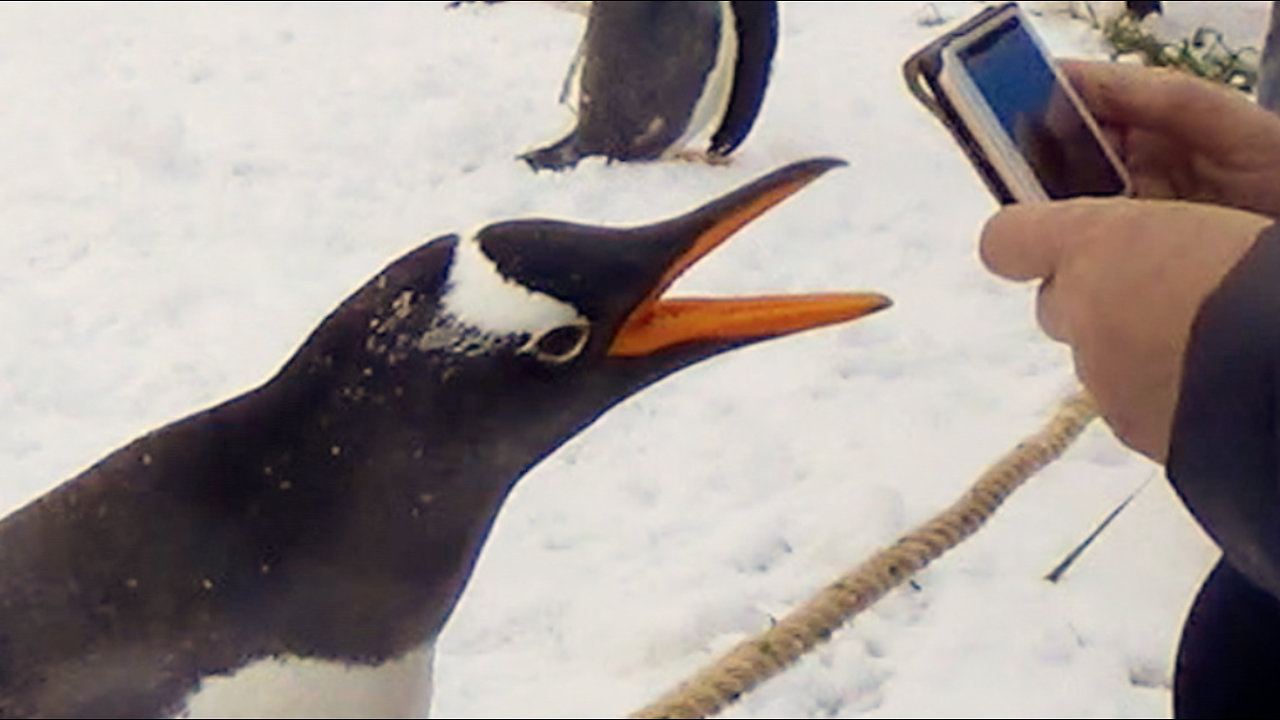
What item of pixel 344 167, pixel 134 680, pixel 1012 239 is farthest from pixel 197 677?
pixel 1012 239

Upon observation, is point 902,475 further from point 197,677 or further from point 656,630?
point 197,677

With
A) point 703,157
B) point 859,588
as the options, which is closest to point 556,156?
point 703,157

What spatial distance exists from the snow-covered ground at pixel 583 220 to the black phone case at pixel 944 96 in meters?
0.05

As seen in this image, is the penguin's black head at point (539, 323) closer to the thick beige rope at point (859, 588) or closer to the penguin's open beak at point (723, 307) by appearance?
the penguin's open beak at point (723, 307)

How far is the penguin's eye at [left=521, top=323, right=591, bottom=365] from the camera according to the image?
38 centimetres

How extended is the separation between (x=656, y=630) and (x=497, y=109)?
6.1 inches

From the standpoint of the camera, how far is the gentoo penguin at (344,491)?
36 centimetres

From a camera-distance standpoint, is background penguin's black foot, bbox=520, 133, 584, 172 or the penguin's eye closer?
the penguin's eye

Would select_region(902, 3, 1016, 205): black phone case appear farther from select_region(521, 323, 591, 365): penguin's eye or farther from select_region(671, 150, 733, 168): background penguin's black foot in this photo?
select_region(521, 323, 591, 365): penguin's eye

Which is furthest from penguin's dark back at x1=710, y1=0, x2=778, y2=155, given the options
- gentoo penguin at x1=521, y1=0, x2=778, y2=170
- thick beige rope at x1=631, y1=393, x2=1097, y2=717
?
thick beige rope at x1=631, y1=393, x2=1097, y2=717

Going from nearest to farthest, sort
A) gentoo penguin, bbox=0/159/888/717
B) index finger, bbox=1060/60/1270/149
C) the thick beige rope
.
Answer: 1. gentoo penguin, bbox=0/159/888/717
2. the thick beige rope
3. index finger, bbox=1060/60/1270/149

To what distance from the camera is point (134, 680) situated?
0.36m

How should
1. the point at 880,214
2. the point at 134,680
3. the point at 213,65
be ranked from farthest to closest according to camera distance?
the point at 880,214 → the point at 213,65 → the point at 134,680

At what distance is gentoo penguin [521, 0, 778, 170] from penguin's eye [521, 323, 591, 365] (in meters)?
0.13
